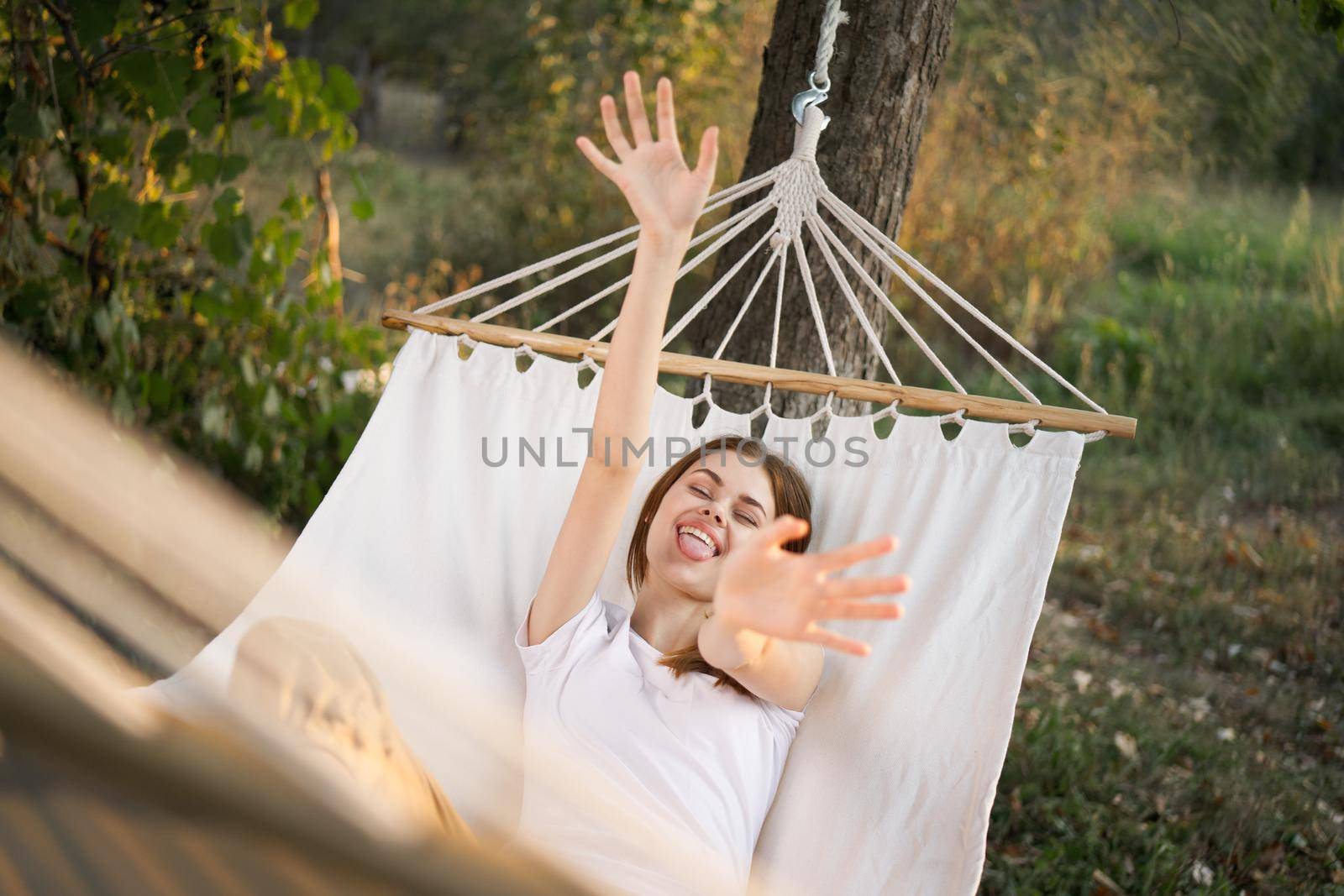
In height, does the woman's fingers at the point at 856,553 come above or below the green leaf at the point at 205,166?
below

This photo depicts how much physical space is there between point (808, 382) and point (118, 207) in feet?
4.58

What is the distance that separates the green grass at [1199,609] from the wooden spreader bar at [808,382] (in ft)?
2.93

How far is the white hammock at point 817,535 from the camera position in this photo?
4.96 ft

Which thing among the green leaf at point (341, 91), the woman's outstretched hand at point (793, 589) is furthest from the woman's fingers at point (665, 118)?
the green leaf at point (341, 91)

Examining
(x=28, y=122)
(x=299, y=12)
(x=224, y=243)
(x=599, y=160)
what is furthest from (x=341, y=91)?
(x=599, y=160)

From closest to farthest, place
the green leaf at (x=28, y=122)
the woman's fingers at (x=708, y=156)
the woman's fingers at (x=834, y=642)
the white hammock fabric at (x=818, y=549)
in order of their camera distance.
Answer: the woman's fingers at (x=834, y=642) < the woman's fingers at (x=708, y=156) < the white hammock fabric at (x=818, y=549) < the green leaf at (x=28, y=122)

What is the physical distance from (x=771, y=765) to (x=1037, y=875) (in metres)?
0.75

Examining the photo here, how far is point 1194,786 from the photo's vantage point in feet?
7.45

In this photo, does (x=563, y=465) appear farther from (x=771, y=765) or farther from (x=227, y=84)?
(x=227, y=84)

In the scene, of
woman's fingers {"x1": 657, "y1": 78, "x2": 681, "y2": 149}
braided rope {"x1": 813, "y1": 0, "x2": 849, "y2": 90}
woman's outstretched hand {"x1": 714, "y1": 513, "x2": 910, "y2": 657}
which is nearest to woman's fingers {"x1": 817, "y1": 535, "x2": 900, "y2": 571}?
woman's outstretched hand {"x1": 714, "y1": 513, "x2": 910, "y2": 657}

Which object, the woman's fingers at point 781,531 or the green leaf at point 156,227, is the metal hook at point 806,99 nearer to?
the woman's fingers at point 781,531

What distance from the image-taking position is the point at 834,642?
107cm

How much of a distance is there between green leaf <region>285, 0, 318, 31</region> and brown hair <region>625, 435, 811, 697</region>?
123 centimetres

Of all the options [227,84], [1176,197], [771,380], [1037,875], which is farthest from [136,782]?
[1176,197]
